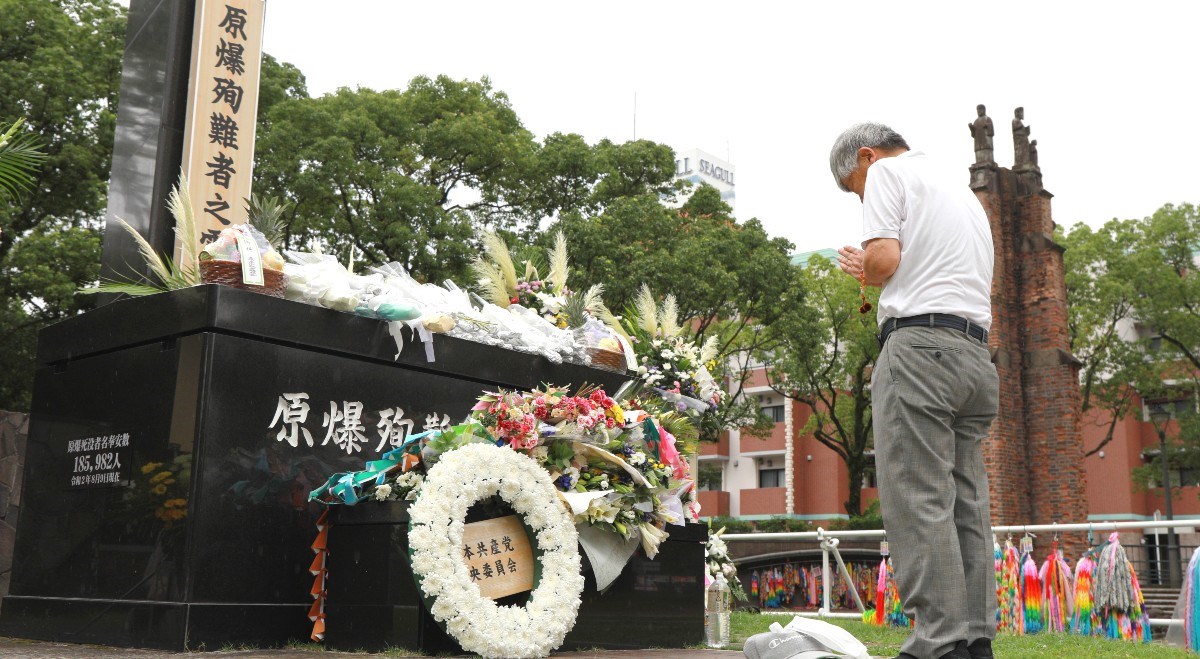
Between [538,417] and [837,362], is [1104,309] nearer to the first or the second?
[837,362]

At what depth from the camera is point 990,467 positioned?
65.0 ft

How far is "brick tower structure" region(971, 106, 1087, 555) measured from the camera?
20250 millimetres

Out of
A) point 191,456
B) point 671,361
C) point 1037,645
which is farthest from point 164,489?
point 1037,645

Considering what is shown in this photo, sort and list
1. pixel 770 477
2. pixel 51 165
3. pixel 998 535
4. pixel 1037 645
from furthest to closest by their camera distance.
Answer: pixel 770 477
pixel 51 165
pixel 998 535
pixel 1037 645

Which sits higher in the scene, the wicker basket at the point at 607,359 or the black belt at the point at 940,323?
the wicker basket at the point at 607,359

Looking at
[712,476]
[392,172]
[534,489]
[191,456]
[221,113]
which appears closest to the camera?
[534,489]

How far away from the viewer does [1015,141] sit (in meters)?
22.0

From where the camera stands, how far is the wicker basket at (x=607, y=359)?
257 inches

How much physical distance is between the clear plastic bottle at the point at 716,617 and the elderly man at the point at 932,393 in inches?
90.7

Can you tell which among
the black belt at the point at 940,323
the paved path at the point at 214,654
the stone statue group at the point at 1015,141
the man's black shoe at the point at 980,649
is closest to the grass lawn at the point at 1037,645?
the paved path at the point at 214,654

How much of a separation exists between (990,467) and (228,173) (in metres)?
16.5

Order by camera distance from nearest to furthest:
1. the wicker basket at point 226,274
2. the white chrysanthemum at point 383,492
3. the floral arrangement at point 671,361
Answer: the white chrysanthemum at point 383,492, the wicker basket at point 226,274, the floral arrangement at point 671,361

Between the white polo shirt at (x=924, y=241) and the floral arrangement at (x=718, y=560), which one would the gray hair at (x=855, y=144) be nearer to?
the white polo shirt at (x=924, y=241)

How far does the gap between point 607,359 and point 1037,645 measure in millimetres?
3126
